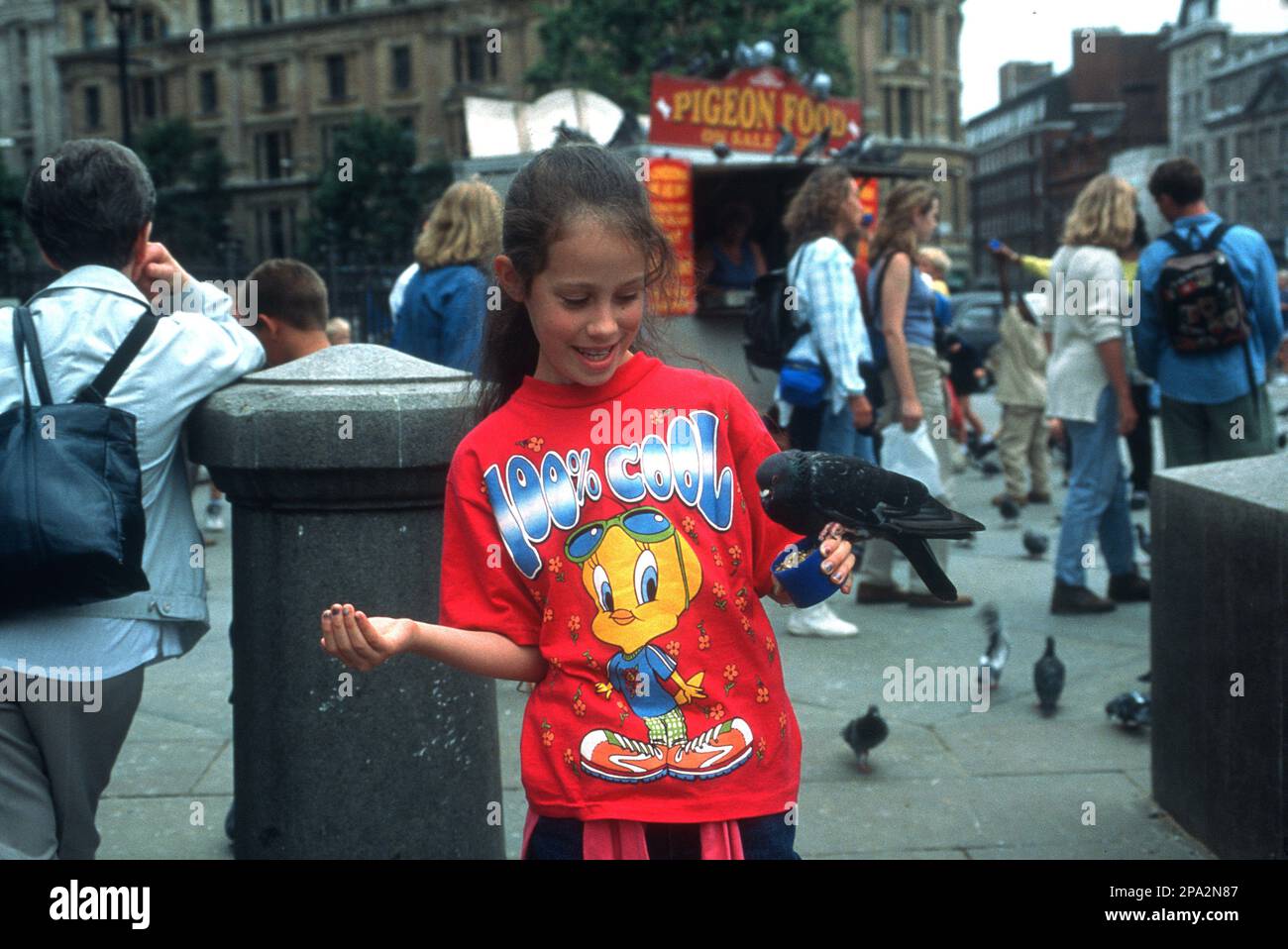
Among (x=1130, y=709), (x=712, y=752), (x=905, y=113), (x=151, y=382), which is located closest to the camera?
(x=712, y=752)

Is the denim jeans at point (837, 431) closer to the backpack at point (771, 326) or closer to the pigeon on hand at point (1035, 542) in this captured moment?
the backpack at point (771, 326)

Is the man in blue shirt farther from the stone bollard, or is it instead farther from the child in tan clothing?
the child in tan clothing

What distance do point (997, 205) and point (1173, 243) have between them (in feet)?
330

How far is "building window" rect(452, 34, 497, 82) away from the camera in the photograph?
209ft

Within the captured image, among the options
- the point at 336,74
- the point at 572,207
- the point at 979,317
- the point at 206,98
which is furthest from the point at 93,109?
the point at 572,207

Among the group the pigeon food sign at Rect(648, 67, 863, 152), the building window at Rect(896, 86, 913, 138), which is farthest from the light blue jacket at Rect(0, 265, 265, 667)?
the building window at Rect(896, 86, 913, 138)

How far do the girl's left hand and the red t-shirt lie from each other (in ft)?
0.50

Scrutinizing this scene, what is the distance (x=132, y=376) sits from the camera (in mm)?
2672

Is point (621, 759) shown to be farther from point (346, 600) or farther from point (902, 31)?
point (902, 31)

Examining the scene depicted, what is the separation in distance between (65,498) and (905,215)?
472cm

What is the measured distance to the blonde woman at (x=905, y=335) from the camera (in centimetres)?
658

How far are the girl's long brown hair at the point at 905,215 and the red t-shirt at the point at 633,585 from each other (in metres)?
4.66

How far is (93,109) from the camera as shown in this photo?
70.4 meters
